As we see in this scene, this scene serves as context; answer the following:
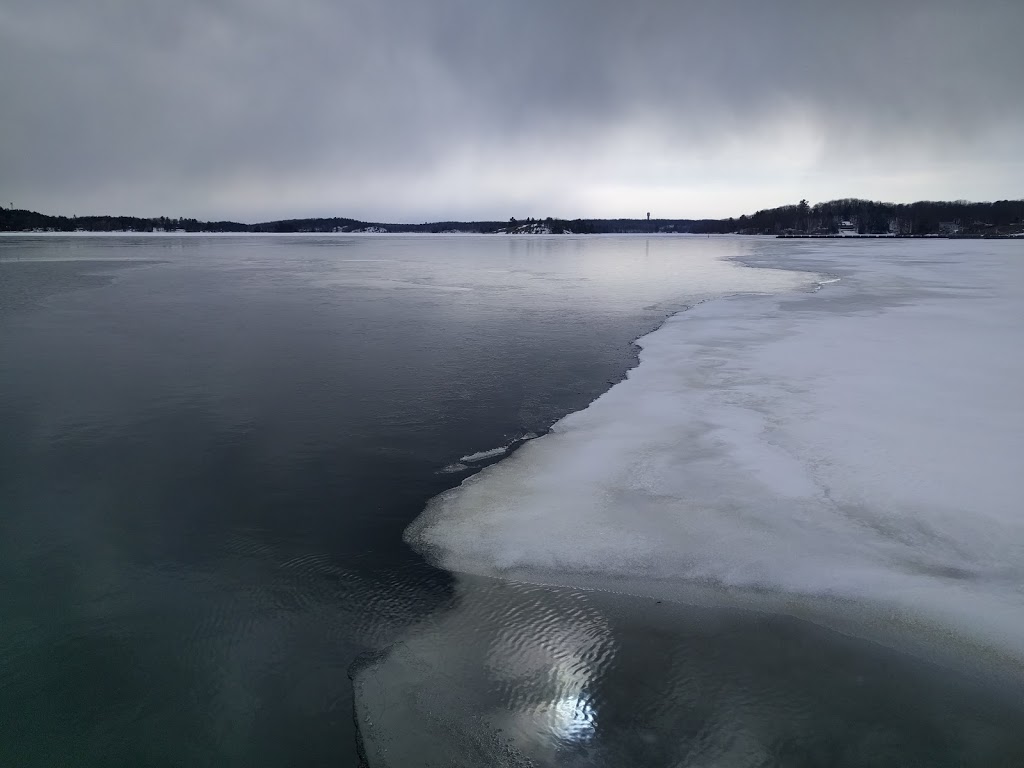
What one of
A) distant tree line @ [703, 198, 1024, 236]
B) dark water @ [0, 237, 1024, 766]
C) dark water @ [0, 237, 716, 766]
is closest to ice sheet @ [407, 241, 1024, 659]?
dark water @ [0, 237, 1024, 766]

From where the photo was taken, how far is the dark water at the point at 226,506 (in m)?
3.67

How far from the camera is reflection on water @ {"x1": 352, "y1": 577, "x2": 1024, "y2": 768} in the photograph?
10.9 feet

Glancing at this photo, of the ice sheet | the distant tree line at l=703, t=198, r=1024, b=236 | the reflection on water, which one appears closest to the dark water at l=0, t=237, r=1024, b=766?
the reflection on water

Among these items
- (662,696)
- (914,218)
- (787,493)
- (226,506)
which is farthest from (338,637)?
(914,218)

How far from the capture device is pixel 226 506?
6.10m

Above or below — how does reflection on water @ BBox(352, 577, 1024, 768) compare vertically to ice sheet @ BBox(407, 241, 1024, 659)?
below

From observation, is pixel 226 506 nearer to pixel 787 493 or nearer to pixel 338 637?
pixel 338 637

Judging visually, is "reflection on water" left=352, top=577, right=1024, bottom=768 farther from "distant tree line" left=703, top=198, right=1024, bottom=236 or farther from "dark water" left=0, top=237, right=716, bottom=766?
"distant tree line" left=703, top=198, right=1024, bottom=236

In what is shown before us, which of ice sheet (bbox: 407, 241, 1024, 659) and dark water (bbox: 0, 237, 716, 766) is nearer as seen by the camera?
dark water (bbox: 0, 237, 716, 766)

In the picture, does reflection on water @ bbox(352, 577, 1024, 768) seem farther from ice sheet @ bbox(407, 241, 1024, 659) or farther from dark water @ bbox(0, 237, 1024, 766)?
ice sheet @ bbox(407, 241, 1024, 659)

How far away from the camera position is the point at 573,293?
77.0 ft

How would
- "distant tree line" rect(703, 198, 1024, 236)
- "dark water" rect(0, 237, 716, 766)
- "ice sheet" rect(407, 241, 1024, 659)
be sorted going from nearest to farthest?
"dark water" rect(0, 237, 716, 766)
"ice sheet" rect(407, 241, 1024, 659)
"distant tree line" rect(703, 198, 1024, 236)

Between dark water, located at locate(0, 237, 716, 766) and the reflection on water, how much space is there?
16.4 inches

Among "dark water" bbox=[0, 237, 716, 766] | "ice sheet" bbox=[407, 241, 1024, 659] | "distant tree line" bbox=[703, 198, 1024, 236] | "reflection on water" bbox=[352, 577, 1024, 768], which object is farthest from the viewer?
"distant tree line" bbox=[703, 198, 1024, 236]
